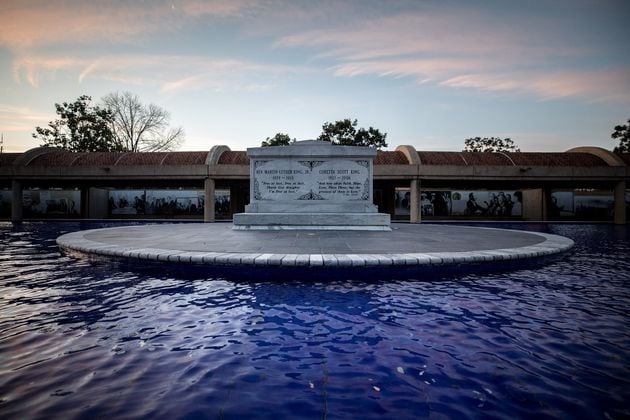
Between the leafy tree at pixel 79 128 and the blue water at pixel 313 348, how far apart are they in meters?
43.3

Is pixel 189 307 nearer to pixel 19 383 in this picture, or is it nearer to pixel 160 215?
pixel 19 383

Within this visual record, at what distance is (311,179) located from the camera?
48.2 feet

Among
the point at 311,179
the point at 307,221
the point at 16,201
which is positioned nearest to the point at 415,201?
the point at 311,179

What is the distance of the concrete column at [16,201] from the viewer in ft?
84.3

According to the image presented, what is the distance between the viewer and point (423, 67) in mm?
16656

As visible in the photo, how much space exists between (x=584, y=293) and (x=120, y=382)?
21.4 feet

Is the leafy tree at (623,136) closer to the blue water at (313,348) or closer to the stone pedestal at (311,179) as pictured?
the stone pedestal at (311,179)

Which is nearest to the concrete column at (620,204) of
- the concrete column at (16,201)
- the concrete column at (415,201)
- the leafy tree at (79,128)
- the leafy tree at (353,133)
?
the concrete column at (415,201)

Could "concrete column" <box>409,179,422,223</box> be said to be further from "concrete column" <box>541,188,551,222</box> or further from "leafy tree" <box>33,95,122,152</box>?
"leafy tree" <box>33,95,122,152</box>

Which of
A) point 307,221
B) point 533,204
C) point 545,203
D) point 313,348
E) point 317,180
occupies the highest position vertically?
point 317,180

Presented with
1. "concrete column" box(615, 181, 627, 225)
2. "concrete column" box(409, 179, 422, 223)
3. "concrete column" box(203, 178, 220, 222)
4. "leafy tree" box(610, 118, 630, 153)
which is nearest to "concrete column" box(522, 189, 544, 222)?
"concrete column" box(615, 181, 627, 225)

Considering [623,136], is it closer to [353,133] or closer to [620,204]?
[620,204]

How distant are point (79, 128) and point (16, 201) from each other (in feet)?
62.5

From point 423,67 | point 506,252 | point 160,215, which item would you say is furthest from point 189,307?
point 160,215
